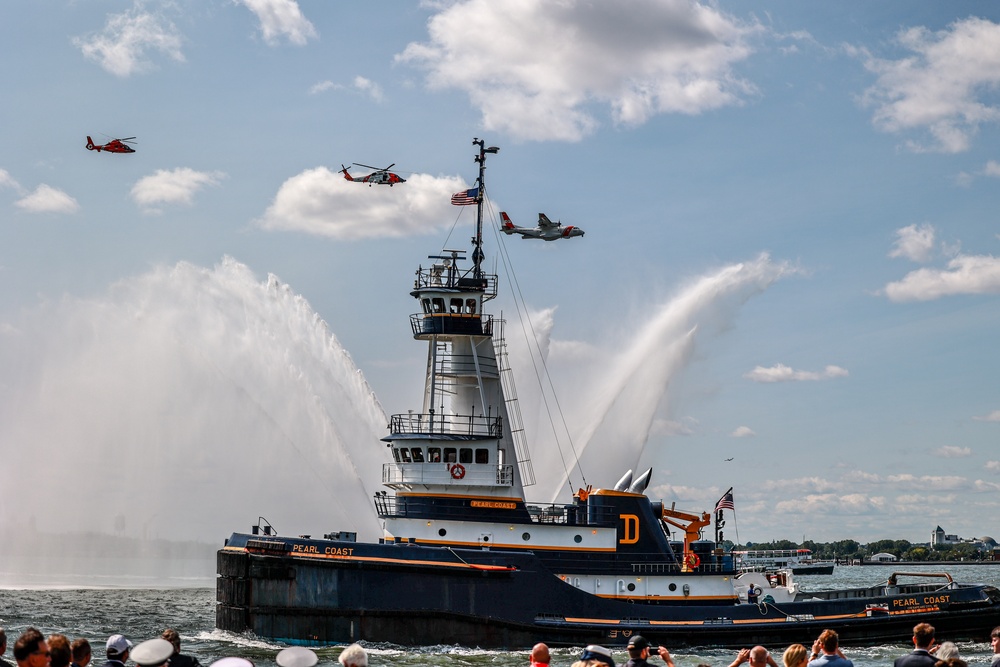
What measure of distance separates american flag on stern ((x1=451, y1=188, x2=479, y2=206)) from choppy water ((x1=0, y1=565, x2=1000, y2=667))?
12847 millimetres

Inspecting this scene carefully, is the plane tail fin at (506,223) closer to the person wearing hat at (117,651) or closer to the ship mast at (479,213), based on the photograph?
the ship mast at (479,213)

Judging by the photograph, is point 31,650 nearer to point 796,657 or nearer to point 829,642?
point 796,657

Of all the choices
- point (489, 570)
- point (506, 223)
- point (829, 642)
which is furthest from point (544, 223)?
point (829, 642)

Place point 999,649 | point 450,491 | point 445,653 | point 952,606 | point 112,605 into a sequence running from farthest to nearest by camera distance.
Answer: point 112,605 < point 952,606 < point 450,491 < point 445,653 < point 999,649

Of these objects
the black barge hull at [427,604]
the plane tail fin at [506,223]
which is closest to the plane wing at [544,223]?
the plane tail fin at [506,223]

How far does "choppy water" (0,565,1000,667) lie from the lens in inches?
1000

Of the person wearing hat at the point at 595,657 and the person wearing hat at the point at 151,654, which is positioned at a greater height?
the person wearing hat at the point at 151,654

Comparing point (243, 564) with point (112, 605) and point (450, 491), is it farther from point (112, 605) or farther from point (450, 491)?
point (112, 605)

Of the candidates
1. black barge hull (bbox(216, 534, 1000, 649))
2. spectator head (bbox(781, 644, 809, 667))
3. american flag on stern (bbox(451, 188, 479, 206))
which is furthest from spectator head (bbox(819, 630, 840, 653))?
american flag on stern (bbox(451, 188, 479, 206))

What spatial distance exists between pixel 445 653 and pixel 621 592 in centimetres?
542

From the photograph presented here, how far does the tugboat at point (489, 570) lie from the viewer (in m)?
26.4

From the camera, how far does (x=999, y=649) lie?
36.2 feet

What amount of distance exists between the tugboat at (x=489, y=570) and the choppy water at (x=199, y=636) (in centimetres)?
35

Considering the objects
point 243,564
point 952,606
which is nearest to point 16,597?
point 243,564
